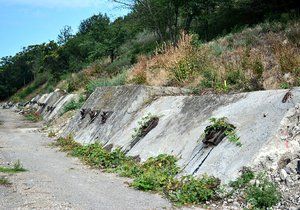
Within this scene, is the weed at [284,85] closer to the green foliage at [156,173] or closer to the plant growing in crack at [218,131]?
the plant growing in crack at [218,131]

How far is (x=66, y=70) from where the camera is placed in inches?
2024

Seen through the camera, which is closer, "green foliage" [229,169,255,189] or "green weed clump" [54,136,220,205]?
"green foliage" [229,169,255,189]

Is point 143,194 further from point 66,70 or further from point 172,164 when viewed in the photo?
point 66,70

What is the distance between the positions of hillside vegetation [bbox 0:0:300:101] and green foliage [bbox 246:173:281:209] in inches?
131

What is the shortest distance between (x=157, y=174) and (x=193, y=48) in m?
6.90

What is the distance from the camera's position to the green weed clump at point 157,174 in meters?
6.73

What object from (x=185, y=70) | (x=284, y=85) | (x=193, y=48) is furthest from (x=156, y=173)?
(x=193, y=48)

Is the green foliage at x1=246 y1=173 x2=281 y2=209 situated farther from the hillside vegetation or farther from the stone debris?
the hillside vegetation

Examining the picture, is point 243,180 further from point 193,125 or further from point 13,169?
point 13,169

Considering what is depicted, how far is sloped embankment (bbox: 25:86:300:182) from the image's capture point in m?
6.85

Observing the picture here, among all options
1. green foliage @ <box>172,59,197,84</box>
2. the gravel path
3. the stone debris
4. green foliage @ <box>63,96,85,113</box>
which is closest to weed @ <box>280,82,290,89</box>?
the stone debris

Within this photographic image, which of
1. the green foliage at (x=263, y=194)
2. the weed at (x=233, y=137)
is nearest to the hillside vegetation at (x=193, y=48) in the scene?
the weed at (x=233, y=137)

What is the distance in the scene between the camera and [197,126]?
29.9 feet

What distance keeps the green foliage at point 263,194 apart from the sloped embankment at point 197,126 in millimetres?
373
